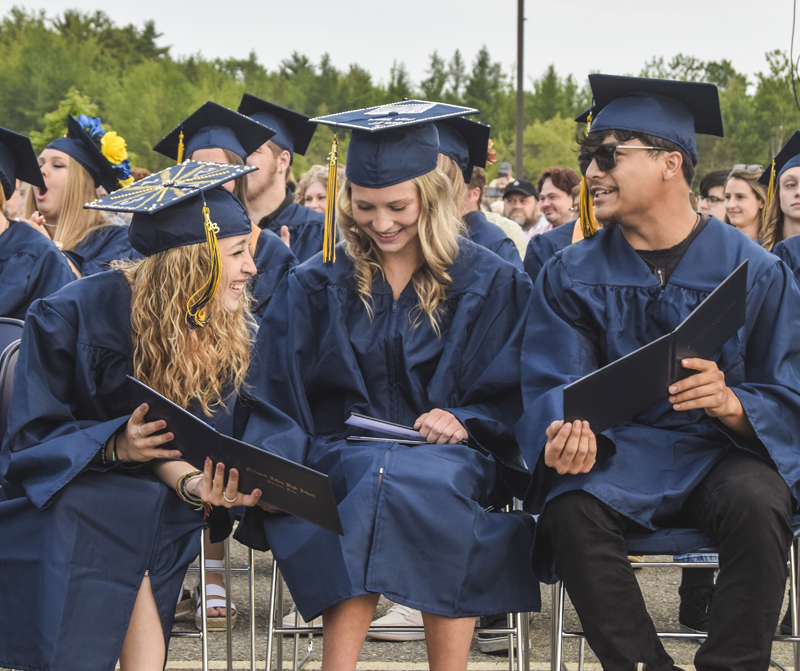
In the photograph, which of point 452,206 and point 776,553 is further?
point 452,206

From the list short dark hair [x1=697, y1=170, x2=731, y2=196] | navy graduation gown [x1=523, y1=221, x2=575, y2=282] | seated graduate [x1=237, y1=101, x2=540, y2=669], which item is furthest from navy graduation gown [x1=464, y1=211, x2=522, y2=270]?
short dark hair [x1=697, y1=170, x2=731, y2=196]

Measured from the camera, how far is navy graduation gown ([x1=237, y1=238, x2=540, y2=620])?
2574 mm

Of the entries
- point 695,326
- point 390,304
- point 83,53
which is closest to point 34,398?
point 390,304

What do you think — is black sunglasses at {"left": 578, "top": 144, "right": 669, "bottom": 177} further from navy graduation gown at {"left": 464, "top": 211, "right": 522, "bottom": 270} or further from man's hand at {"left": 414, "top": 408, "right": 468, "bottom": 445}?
navy graduation gown at {"left": 464, "top": 211, "right": 522, "bottom": 270}

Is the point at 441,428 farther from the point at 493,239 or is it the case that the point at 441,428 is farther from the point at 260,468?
the point at 493,239

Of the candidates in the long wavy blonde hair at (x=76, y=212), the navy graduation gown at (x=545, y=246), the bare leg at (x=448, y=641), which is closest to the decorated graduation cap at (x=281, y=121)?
the long wavy blonde hair at (x=76, y=212)

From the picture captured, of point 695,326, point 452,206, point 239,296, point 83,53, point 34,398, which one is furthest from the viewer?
point 83,53

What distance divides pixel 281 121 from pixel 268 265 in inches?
53.0

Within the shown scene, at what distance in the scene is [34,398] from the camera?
2.61 metres

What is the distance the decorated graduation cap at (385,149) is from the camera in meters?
3.05

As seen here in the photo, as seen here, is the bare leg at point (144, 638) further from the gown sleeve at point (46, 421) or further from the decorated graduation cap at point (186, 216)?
the decorated graduation cap at point (186, 216)

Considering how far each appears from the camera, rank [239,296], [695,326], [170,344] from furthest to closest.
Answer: [239,296], [170,344], [695,326]

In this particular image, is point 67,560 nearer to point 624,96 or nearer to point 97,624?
point 97,624

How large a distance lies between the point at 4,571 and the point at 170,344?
2.60 feet
